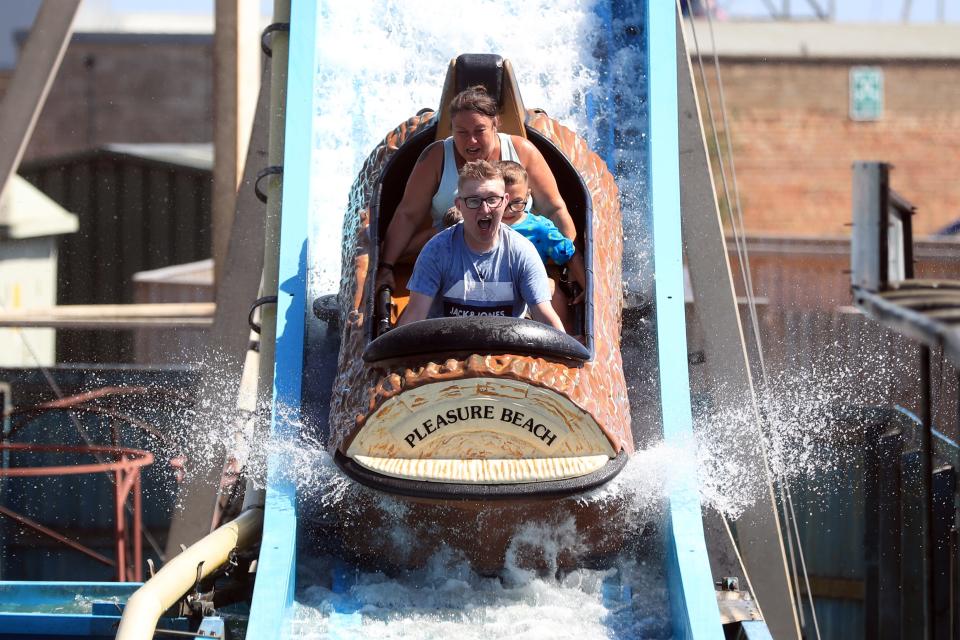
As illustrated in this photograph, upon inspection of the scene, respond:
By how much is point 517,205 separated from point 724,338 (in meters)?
1.21

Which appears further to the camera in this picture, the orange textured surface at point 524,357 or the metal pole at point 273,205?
the metal pole at point 273,205

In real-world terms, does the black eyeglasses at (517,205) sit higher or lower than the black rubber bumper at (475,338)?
higher

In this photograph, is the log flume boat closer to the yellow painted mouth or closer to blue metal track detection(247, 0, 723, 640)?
the yellow painted mouth

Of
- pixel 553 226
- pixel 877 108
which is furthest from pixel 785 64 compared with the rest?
pixel 553 226

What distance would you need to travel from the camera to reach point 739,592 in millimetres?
3238

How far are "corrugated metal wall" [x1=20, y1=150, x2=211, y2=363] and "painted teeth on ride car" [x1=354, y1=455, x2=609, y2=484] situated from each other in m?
10.6

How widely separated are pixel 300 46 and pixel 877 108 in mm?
17076

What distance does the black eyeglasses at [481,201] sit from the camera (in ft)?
9.71

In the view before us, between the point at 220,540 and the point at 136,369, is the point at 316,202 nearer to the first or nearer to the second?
the point at 220,540

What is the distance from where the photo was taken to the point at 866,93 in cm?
1969

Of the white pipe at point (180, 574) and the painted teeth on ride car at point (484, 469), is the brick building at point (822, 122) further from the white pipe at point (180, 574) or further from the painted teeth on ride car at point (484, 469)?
the painted teeth on ride car at point (484, 469)

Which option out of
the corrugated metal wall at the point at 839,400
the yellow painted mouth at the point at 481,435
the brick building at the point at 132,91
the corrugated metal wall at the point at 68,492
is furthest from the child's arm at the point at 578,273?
the brick building at the point at 132,91

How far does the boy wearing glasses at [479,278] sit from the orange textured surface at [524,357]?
19cm

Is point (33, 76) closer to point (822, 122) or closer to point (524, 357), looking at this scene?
point (524, 357)
